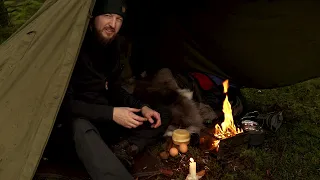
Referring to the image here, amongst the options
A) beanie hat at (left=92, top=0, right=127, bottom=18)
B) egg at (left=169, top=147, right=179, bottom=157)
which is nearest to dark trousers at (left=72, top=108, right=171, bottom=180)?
beanie hat at (left=92, top=0, right=127, bottom=18)

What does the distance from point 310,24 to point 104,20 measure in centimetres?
162

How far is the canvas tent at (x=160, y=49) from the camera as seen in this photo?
2.52 metres

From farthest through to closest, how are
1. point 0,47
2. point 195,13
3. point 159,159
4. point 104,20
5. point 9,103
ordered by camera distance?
1. point 195,13
2. point 159,159
3. point 0,47
4. point 104,20
5. point 9,103

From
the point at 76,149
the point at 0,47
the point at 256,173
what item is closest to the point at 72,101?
the point at 76,149

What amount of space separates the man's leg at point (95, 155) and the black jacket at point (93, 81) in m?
0.11

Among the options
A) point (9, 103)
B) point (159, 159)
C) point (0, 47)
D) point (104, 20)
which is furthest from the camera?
point (159, 159)

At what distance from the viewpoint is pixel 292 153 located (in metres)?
3.55

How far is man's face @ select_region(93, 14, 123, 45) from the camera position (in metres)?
2.92

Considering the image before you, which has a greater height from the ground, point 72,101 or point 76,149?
point 72,101

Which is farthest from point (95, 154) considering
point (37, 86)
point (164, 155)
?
point (164, 155)

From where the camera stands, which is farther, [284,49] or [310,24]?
[284,49]

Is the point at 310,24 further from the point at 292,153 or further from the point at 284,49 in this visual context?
the point at 292,153

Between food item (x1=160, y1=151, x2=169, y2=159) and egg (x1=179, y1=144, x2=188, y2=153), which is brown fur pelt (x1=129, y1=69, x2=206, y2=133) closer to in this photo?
egg (x1=179, y1=144, x2=188, y2=153)

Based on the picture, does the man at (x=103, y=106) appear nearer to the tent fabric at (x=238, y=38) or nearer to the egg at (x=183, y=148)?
the egg at (x=183, y=148)
